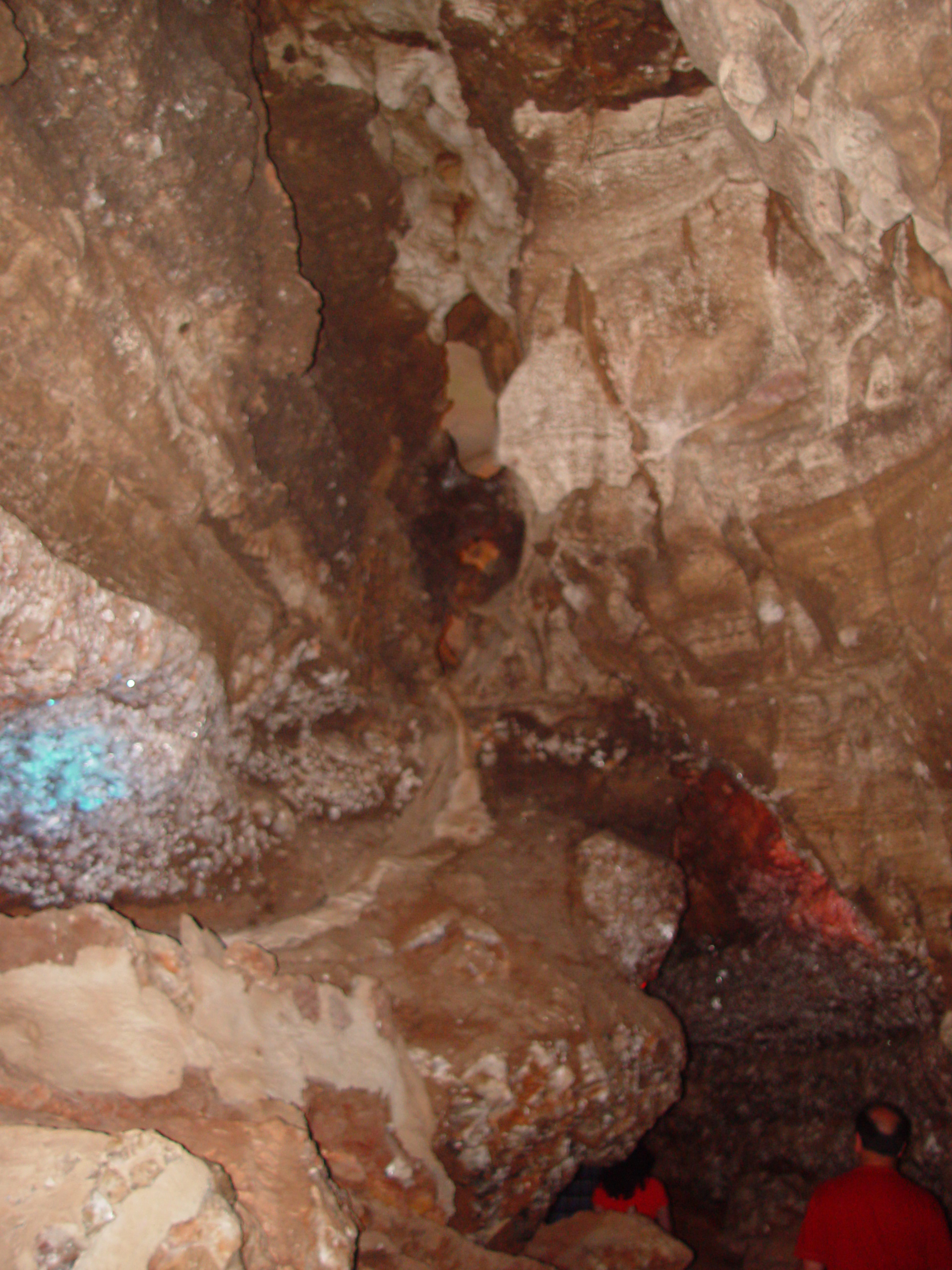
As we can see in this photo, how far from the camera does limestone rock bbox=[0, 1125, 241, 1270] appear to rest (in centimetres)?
125

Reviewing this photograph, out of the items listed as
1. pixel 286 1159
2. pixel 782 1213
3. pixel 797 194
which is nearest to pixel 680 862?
pixel 782 1213

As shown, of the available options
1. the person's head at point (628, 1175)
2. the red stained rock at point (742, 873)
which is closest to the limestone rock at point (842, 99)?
the red stained rock at point (742, 873)

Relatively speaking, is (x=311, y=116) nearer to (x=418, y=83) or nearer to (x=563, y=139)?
(x=418, y=83)

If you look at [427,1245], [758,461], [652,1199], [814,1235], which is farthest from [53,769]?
[652,1199]

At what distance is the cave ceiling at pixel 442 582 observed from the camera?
6.16ft

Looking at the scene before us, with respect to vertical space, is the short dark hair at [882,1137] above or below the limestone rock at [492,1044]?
above

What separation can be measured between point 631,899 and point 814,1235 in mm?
1089

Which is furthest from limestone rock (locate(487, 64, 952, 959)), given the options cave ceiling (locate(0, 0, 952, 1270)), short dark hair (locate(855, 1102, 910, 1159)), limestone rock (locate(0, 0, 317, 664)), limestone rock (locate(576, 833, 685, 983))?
limestone rock (locate(0, 0, 317, 664))

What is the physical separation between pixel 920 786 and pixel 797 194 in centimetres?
171

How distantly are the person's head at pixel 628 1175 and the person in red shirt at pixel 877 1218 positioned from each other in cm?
100

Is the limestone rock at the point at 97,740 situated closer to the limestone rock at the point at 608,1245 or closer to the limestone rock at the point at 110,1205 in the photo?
the limestone rock at the point at 110,1205

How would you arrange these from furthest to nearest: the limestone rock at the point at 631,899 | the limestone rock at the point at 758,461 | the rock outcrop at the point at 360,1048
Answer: the limestone rock at the point at 631,899 < the limestone rock at the point at 758,461 < the rock outcrop at the point at 360,1048

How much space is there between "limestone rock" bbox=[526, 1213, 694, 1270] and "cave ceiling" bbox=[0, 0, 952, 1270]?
1.10 feet

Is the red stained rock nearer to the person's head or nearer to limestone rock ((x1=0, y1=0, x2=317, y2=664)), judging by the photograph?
the person's head
